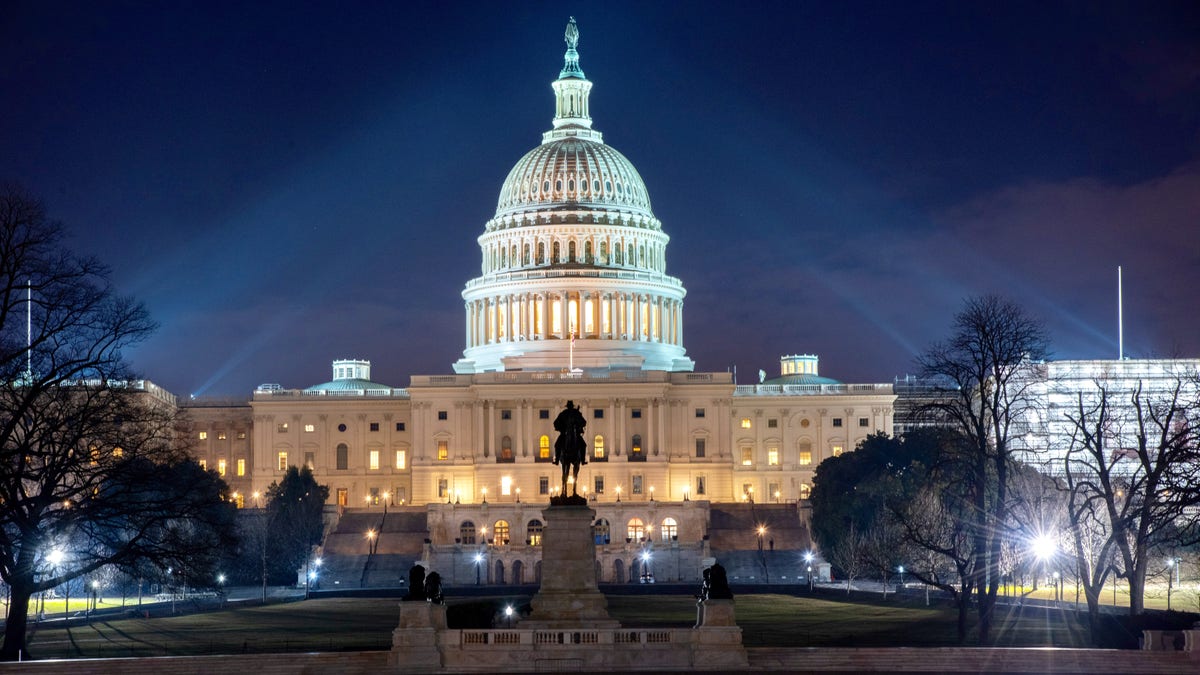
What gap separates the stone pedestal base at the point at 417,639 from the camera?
56.1 meters

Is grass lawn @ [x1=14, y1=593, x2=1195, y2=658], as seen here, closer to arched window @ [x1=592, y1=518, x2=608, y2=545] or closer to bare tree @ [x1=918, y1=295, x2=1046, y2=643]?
bare tree @ [x1=918, y1=295, x2=1046, y2=643]

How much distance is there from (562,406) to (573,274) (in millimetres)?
21302

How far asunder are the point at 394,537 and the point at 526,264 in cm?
5272

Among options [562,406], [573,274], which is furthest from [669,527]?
[573,274]

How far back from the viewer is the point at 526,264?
187 metres

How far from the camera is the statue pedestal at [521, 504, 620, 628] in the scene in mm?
59125

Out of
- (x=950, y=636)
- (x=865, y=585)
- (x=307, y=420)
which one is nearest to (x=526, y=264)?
(x=307, y=420)

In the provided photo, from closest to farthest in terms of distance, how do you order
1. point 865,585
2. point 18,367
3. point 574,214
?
point 18,367
point 865,585
point 574,214

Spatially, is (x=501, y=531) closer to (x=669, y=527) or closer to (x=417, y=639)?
(x=669, y=527)

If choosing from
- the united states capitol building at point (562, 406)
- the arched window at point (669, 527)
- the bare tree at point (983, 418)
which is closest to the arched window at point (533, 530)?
the united states capitol building at point (562, 406)

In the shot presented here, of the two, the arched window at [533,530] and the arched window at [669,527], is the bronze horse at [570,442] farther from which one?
the arched window at [669,527]

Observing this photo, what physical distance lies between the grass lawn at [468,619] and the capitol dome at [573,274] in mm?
89516

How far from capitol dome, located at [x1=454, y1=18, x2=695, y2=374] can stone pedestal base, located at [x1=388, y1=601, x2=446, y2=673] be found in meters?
121

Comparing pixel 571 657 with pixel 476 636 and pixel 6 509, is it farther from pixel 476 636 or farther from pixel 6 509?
pixel 6 509
